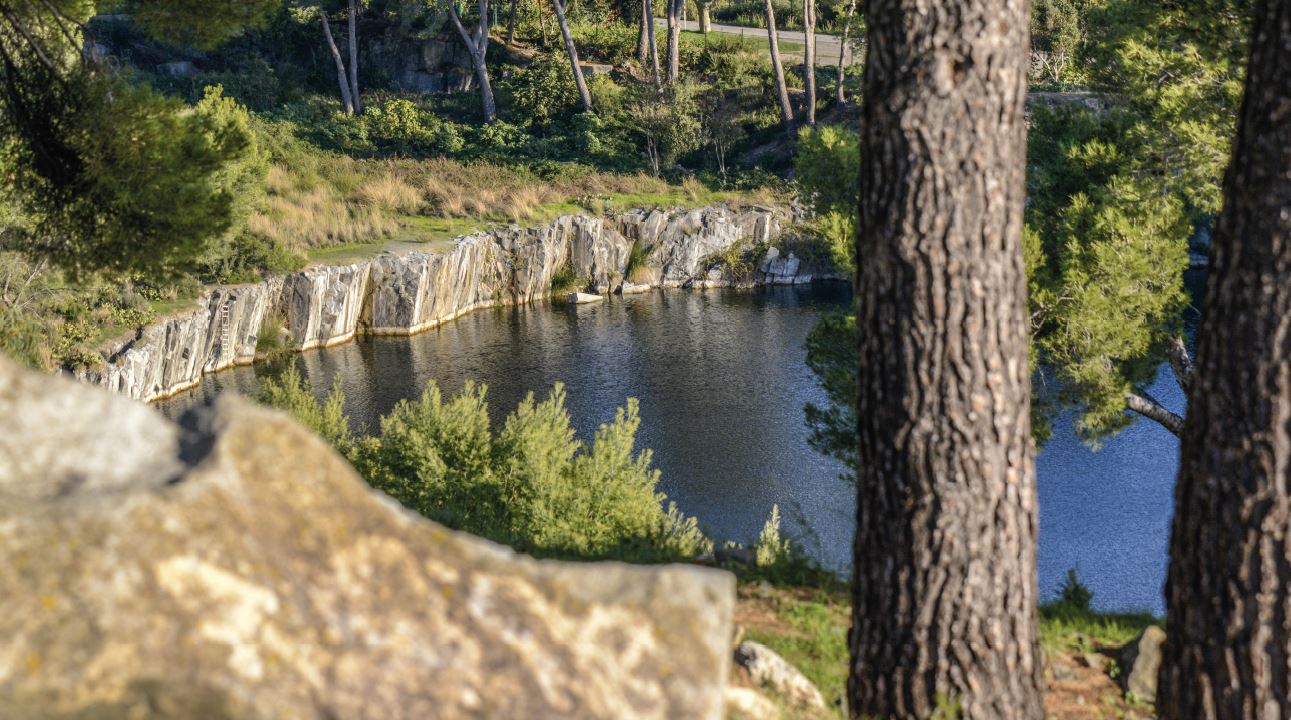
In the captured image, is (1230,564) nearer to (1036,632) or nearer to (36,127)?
(1036,632)

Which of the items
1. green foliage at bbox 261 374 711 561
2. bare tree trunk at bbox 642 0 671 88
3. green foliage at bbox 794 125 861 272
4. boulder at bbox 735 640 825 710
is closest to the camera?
boulder at bbox 735 640 825 710

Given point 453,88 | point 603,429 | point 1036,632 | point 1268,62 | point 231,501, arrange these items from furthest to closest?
1. point 453,88
2. point 603,429
3. point 1036,632
4. point 1268,62
5. point 231,501

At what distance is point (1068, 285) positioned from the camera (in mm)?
15914

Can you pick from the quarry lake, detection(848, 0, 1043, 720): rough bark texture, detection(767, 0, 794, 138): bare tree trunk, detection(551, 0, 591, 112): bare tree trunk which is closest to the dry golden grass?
the quarry lake

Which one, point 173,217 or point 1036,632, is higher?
point 173,217

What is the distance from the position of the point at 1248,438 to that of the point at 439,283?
31.0 m

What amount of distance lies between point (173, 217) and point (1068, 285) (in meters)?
11.7

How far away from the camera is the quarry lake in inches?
700

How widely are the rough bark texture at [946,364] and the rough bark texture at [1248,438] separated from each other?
63 centimetres

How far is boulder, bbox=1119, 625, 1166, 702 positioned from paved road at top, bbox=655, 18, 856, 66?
49.4 meters

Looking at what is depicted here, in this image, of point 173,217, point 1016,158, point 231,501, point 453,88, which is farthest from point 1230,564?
point 453,88

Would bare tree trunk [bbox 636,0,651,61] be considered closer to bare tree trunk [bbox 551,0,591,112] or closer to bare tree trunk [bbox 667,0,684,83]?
bare tree trunk [bbox 667,0,684,83]

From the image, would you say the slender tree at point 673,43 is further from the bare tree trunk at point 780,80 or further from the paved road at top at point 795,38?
the paved road at top at point 795,38

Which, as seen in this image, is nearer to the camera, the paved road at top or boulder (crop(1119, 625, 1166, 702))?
boulder (crop(1119, 625, 1166, 702))
